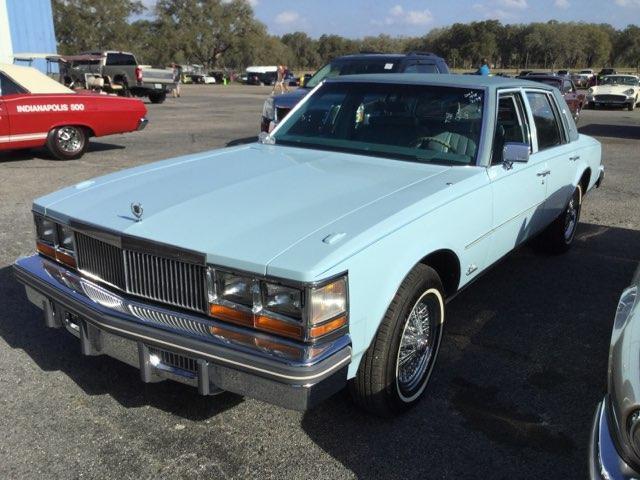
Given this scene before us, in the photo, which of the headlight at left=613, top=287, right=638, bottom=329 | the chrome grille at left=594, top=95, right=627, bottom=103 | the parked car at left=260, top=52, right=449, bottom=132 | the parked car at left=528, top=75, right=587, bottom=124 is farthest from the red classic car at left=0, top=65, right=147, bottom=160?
the chrome grille at left=594, top=95, right=627, bottom=103

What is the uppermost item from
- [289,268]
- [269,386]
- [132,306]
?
Answer: [289,268]

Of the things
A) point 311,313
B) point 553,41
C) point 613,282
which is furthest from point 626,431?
point 553,41

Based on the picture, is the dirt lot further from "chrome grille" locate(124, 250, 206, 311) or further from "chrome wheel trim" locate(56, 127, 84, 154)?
"chrome wheel trim" locate(56, 127, 84, 154)

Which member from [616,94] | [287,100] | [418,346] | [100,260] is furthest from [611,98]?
[100,260]

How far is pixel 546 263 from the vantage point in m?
5.52

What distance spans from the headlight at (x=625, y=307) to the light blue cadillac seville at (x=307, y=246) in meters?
0.86

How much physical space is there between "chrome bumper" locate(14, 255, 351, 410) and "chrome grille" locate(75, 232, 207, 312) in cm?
6

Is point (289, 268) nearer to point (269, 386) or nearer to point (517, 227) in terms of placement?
point (269, 386)

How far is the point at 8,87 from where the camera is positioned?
9188 millimetres

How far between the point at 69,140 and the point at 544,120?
7868 mm

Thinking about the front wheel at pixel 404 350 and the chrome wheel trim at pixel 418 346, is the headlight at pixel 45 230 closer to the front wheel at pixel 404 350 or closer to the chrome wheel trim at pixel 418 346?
the front wheel at pixel 404 350

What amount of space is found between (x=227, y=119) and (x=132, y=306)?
53.3ft

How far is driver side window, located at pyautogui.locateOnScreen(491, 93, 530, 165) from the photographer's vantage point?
3912mm

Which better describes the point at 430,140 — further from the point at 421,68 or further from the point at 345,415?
the point at 421,68
